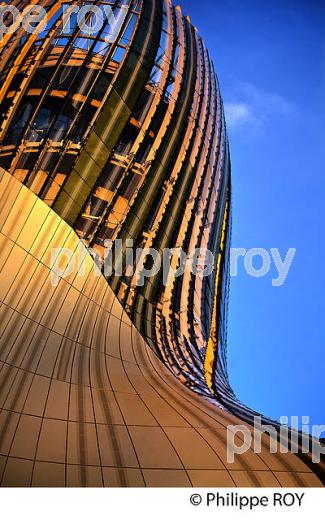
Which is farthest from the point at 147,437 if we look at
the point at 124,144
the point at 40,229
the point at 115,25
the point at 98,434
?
the point at 115,25

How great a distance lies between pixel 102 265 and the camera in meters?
13.4

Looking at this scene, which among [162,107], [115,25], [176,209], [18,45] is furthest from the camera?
[176,209]

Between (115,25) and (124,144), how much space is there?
3.98 m

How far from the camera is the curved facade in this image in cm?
841

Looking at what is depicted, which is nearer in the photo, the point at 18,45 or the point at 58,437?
the point at 58,437

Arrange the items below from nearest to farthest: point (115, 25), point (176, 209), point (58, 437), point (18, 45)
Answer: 1. point (58, 437)
2. point (18, 45)
3. point (115, 25)
4. point (176, 209)

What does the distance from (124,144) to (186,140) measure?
427 cm

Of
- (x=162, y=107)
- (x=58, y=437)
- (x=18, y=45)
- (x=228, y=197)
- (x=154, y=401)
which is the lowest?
(x=58, y=437)

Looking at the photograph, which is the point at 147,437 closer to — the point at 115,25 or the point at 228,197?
the point at 115,25

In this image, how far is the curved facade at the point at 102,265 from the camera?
27.6ft

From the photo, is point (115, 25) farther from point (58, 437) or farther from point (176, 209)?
point (58, 437)

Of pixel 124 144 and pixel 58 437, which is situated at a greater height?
pixel 124 144

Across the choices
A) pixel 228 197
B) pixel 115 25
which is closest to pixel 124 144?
pixel 115 25

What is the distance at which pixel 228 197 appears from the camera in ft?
88.8
